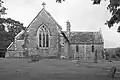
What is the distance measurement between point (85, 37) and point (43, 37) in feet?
42.6

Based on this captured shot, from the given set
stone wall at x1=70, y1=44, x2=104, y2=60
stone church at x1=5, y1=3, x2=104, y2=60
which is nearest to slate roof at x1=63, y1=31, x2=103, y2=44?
stone wall at x1=70, y1=44, x2=104, y2=60

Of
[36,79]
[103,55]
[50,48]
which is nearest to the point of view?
[36,79]

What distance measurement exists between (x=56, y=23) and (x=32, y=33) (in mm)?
5909

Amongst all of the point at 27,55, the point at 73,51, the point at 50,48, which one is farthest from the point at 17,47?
the point at 73,51

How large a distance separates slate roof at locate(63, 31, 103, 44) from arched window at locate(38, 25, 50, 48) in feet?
26.6

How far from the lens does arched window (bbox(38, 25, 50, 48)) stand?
45.0m

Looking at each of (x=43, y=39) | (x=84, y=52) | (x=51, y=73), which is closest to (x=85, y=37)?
(x=84, y=52)

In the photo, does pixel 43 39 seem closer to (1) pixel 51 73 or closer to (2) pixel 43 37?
(2) pixel 43 37

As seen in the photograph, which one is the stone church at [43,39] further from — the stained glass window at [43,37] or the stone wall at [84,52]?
the stone wall at [84,52]

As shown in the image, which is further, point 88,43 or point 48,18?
point 88,43

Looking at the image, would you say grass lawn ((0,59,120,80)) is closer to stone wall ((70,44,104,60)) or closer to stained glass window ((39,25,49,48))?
stained glass window ((39,25,49,48))

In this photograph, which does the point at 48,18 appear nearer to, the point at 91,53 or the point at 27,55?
the point at 27,55

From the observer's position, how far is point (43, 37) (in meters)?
45.1

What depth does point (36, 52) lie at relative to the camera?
44781mm
